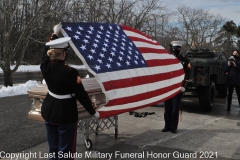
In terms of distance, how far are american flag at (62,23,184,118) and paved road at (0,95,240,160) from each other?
32.1 inches

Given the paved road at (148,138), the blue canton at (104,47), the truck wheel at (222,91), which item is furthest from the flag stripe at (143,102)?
the truck wheel at (222,91)

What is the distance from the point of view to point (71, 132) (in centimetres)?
336

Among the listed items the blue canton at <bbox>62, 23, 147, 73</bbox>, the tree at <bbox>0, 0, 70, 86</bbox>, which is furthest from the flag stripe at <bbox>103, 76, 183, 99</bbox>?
the tree at <bbox>0, 0, 70, 86</bbox>

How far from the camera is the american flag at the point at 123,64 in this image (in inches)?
149

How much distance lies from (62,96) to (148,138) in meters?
2.69

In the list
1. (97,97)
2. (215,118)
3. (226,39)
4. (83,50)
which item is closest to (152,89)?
(97,97)

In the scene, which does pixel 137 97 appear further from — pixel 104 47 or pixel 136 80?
pixel 104 47

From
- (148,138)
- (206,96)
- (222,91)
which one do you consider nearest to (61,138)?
(148,138)

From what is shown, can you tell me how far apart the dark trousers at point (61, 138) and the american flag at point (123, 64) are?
539 millimetres

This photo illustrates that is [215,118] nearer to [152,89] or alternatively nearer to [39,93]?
[152,89]

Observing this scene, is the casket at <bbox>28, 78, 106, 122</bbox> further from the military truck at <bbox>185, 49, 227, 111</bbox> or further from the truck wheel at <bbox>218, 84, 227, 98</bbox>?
the truck wheel at <bbox>218, 84, 227, 98</bbox>

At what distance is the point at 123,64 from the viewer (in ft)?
13.8

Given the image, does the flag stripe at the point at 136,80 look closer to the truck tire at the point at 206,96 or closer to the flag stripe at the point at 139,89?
the flag stripe at the point at 139,89

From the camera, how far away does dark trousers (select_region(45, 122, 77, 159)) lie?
3.32 m
